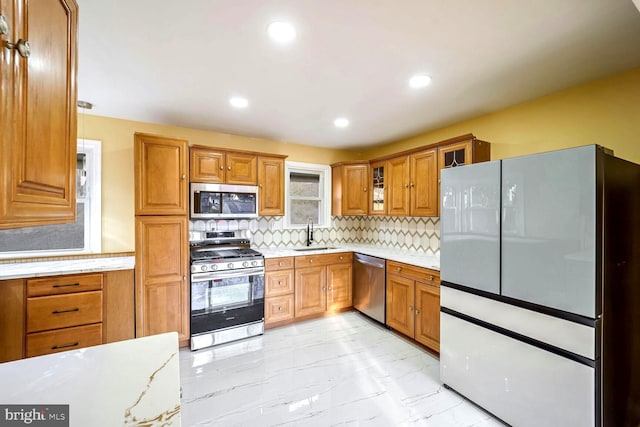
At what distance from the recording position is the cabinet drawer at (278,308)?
3400 millimetres

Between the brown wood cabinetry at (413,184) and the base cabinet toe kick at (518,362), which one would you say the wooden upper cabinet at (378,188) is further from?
the base cabinet toe kick at (518,362)

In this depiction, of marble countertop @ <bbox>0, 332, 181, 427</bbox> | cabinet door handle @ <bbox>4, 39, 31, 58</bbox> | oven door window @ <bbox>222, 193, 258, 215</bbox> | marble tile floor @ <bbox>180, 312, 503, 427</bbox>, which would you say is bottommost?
marble tile floor @ <bbox>180, 312, 503, 427</bbox>

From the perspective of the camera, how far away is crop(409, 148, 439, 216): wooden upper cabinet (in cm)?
305

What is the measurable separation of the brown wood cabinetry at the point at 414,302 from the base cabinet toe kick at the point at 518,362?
0.43 m

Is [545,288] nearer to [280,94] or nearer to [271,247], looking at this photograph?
[280,94]

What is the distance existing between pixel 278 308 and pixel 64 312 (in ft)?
6.72

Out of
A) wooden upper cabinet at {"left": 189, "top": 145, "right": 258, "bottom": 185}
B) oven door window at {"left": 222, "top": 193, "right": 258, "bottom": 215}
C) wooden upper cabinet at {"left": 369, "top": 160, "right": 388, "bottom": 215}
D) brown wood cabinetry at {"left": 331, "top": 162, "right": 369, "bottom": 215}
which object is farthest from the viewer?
brown wood cabinetry at {"left": 331, "top": 162, "right": 369, "bottom": 215}

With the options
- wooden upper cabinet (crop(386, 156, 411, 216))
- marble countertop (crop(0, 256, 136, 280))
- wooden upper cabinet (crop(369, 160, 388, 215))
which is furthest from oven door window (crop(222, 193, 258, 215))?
wooden upper cabinet (crop(386, 156, 411, 216))

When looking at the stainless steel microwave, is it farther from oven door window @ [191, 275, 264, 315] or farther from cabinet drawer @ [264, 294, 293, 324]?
cabinet drawer @ [264, 294, 293, 324]

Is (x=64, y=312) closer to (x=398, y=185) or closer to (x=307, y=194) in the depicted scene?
(x=307, y=194)

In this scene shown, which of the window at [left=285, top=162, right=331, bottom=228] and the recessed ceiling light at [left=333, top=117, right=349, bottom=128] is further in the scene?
the window at [left=285, top=162, right=331, bottom=228]

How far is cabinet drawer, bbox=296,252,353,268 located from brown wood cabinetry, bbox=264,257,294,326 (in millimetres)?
142

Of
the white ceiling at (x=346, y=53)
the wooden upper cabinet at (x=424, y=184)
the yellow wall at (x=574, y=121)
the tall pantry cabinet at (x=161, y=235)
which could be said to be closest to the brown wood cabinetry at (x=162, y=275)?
the tall pantry cabinet at (x=161, y=235)

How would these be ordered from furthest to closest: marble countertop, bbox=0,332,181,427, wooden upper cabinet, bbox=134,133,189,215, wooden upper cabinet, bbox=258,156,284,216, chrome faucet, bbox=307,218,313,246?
1. chrome faucet, bbox=307,218,313,246
2. wooden upper cabinet, bbox=258,156,284,216
3. wooden upper cabinet, bbox=134,133,189,215
4. marble countertop, bbox=0,332,181,427
